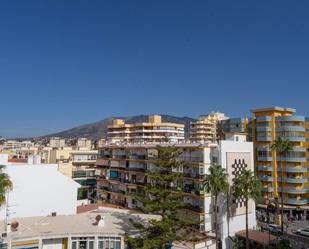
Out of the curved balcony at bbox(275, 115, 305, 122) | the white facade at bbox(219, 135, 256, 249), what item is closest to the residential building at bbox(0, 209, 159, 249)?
the white facade at bbox(219, 135, 256, 249)

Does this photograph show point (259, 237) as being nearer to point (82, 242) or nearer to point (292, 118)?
point (82, 242)

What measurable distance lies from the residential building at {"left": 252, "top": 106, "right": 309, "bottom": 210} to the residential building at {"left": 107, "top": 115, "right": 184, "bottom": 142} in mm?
32725

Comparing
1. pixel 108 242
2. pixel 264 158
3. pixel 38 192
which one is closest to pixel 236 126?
pixel 264 158

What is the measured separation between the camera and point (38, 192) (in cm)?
4238

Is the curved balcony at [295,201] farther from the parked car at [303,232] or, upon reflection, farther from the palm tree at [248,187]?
the palm tree at [248,187]

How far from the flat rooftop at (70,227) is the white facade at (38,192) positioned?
8780 millimetres

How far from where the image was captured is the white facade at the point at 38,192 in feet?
132

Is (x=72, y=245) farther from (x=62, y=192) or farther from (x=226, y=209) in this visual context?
(x=226, y=209)

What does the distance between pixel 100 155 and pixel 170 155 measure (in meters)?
45.4

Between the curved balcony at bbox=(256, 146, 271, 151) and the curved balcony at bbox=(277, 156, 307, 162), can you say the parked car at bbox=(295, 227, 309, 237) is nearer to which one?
the curved balcony at bbox=(277, 156, 307, 162)

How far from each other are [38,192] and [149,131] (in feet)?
212

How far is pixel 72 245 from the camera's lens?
89.5 ft

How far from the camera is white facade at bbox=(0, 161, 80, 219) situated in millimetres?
40344

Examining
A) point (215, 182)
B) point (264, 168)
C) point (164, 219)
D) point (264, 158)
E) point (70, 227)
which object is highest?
point (264, 158)
